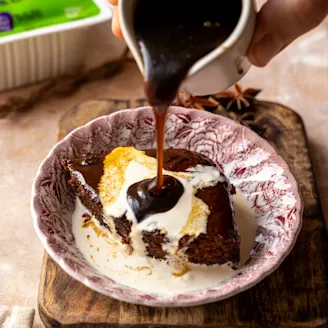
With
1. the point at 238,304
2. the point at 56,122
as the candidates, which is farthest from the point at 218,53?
the point at 56,122

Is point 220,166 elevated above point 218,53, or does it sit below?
below

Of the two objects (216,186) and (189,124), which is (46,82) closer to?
(189,124)

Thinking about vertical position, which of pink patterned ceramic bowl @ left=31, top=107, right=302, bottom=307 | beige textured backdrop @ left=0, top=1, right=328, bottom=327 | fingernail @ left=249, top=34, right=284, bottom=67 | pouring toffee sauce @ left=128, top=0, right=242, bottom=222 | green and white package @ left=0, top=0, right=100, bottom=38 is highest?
pouring toffee sauce @ left=128, top=0, right=242, bottom=222

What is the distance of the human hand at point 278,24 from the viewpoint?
62.2 inches

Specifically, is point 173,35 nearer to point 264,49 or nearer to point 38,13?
point 264,49

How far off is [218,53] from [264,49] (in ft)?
0.78

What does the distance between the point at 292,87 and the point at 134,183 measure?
1.25 meters

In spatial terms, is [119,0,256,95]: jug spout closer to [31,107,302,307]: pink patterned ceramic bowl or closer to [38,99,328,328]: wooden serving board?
[31,107,302,307]: pink patterned ceramic bowl

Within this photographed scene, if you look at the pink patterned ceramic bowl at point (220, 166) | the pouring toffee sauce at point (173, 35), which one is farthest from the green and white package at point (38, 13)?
the pouring toffee sauce at point (173, 35)

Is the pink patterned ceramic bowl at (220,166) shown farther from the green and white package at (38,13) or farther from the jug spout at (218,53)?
the green and white package at (38,13)

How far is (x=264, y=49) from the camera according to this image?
159 centimetres

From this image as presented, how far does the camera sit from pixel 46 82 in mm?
2713

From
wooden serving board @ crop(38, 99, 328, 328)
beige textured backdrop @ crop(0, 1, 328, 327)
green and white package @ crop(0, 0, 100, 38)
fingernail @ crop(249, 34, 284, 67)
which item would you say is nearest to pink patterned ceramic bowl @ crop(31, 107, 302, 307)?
wooden serving board @ crop(38, 99, 328, 328)

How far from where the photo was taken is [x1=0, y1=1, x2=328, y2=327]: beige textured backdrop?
197cm
